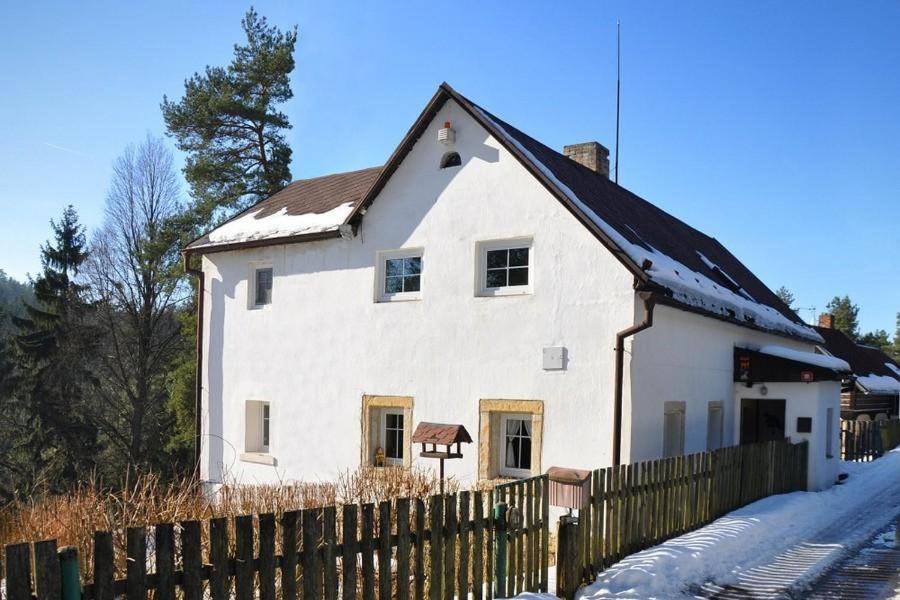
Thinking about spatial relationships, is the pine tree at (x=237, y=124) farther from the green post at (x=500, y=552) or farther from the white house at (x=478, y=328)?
the green post at (x=500, y=552)

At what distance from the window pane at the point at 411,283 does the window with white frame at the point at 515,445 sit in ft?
9.84

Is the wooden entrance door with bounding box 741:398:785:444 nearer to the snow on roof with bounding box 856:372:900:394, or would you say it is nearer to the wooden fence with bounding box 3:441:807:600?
the wooden fence with bounding box 3:441:807:600

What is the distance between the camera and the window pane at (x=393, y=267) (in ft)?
46.4

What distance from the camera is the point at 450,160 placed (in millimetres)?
13445

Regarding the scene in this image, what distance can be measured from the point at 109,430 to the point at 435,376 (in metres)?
22.1

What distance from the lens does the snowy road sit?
7.68 metres

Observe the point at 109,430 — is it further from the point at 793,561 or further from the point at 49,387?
the point at 793,561

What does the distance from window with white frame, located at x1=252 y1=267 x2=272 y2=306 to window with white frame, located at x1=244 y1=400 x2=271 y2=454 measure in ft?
7.17

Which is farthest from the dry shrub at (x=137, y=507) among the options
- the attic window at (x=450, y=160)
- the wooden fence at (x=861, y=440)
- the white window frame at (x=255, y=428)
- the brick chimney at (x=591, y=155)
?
the wooden fence at (x=861, y=440)

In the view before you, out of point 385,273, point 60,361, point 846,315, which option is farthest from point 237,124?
point 846,315

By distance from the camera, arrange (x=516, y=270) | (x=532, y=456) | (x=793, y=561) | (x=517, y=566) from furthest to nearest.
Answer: (x=516, y=270) → (x=532, y=456) → (x=793, y=561) → (x=517, y=566)

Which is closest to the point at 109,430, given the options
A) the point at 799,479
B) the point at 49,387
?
the point at 49,387

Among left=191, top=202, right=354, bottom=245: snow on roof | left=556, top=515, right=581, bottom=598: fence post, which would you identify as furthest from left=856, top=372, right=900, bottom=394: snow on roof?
left=556, top=515, right=581, bottom=598: fence post

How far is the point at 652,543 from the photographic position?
9180 mm
